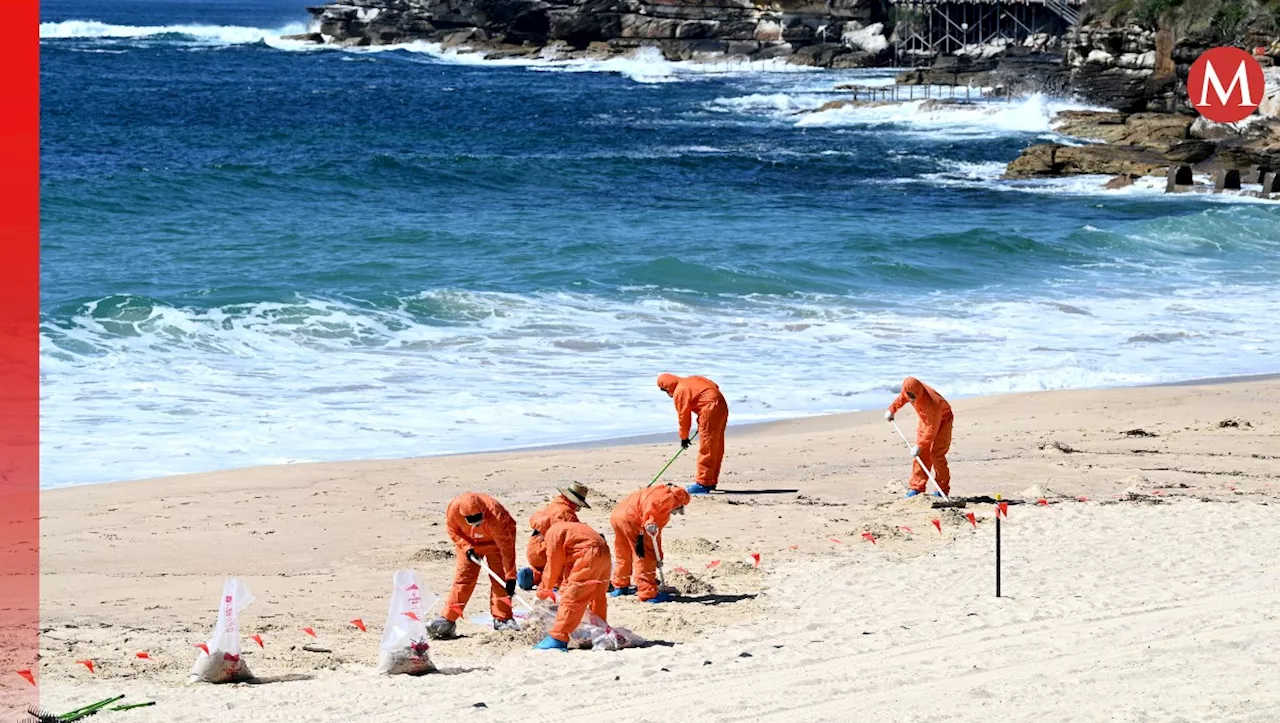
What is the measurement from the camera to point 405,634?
934cm

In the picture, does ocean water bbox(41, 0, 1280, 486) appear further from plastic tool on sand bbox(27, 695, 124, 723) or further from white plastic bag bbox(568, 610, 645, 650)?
plastic tool on sand bbox(27, 695, 124, 723)

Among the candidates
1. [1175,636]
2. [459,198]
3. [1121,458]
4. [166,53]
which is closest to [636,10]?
[166,53]

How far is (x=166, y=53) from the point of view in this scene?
8875cm

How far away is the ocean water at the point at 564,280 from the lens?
57.8 ft

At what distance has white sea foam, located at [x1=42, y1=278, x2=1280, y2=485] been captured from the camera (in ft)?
53.4

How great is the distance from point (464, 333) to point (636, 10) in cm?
6957

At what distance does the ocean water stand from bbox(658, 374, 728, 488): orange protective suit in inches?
93.6

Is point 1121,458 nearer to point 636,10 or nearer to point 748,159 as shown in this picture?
point 748,159

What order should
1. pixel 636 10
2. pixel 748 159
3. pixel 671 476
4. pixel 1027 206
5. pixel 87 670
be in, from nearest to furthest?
pixel 87 670
pixel 671 476
pixel 1027 206
pixel 748 159
pixel 636 10

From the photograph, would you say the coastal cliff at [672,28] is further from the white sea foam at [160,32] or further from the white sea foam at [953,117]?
the white sea foam at [953,117]

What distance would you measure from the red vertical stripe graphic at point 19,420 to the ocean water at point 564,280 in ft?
1.02

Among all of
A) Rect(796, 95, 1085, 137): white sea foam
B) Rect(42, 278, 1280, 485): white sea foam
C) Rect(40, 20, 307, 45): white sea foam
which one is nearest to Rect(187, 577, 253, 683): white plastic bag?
Rect(42, 278, 1280, 485): white sea foam

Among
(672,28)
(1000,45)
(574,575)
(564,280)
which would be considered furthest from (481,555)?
(672,28)

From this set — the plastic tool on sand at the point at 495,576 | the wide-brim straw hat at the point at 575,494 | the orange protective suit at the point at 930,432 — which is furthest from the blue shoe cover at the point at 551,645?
the orange protective suit at the point at 930,432
